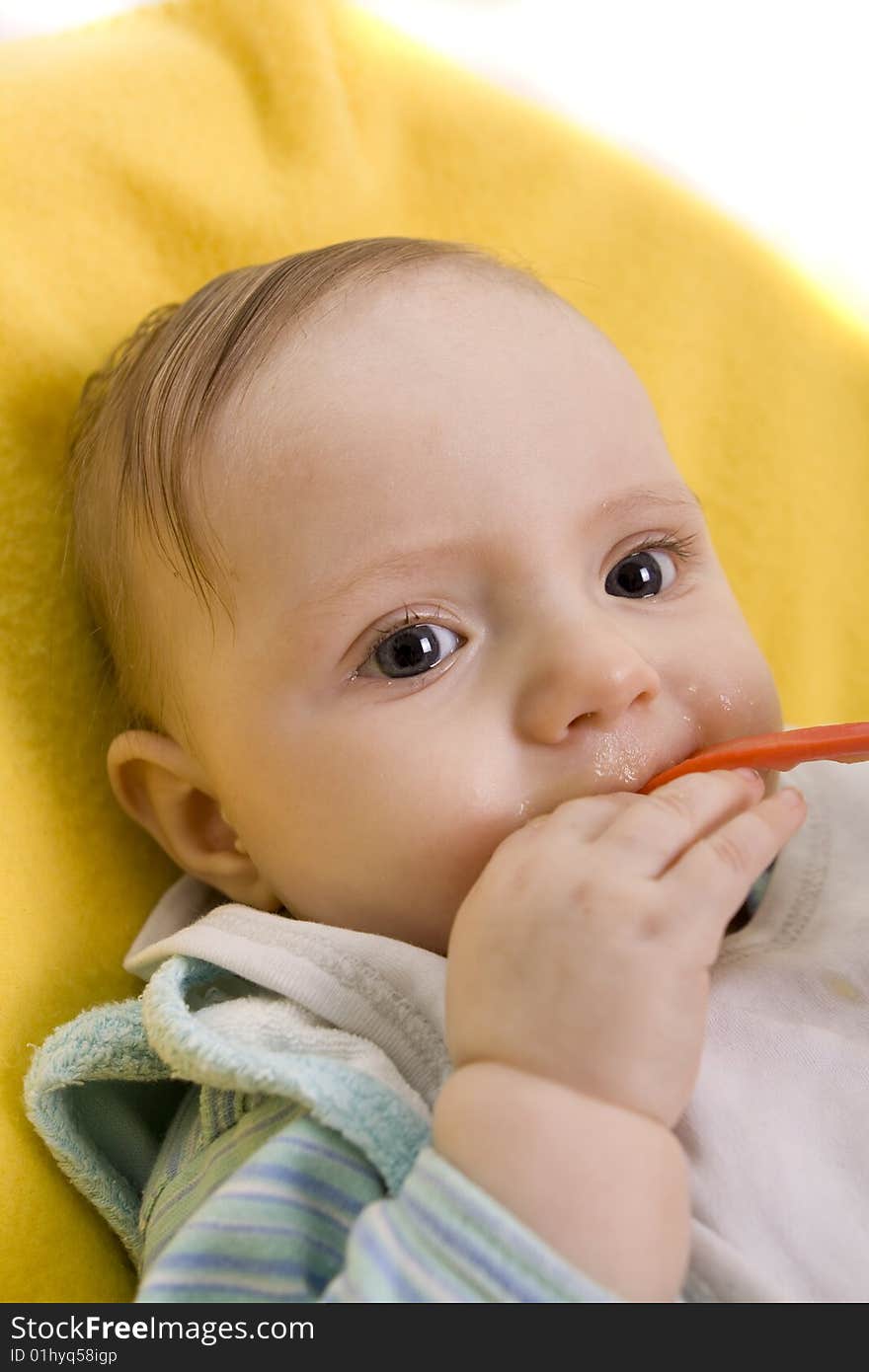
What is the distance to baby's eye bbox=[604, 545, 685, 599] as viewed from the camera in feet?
3.13

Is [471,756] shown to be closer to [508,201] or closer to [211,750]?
[211,750]

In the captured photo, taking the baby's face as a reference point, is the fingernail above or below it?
below

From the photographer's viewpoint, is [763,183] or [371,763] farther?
[763,183]

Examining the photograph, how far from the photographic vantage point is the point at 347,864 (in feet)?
2.88

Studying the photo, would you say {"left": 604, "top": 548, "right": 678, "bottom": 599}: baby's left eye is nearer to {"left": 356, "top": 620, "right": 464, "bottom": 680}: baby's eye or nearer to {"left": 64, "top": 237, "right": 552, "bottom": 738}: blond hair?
{"left": 356, "top": 620, "right": 464, "bottom": 680}: baby's eye

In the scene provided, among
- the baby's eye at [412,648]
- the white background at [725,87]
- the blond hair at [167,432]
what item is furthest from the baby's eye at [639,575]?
the white background at [725,87]

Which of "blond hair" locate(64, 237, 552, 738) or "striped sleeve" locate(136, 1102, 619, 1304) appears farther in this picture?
"blond hair" locate(64, 237, 552, 738)

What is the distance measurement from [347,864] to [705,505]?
0.83 metres

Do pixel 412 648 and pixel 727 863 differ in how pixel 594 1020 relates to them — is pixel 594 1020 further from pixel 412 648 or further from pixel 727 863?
pixel 412 648

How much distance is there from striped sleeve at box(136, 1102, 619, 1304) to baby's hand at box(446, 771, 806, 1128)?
82 millimetres

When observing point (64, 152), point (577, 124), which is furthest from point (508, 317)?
point (577, 124)

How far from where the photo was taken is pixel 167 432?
39.1 inches

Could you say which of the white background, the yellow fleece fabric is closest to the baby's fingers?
the yellow fleece fabric

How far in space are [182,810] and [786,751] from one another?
0.49 meters
